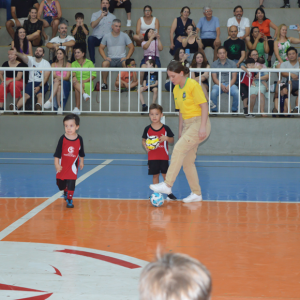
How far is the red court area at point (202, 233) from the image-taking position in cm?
371

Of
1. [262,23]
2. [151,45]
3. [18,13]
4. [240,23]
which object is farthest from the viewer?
[18,13]

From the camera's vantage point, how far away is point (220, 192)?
299 inches

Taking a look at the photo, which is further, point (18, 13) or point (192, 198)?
point (18, 13)

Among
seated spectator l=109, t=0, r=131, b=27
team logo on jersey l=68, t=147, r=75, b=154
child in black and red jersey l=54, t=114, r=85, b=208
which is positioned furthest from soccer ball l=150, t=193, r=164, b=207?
seated spectator l=109, t=0, r=131, b=27

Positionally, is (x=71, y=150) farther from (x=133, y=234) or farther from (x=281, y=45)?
(x=281, y=45)

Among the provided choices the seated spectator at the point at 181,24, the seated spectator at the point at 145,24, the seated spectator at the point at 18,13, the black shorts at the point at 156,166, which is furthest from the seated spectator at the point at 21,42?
the black shorts at the point at 156,166

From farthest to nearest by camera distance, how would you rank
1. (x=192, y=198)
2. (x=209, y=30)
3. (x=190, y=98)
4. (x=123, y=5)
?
1. (x=123, y=5)
2. (x=209, y=30)
3. (x=192, y=198)
4. (x=190, y=98)

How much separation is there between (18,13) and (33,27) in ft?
5.45

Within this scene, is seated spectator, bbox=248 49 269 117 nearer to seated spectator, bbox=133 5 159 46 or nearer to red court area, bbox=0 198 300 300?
seated spectator, bbox=133 5 159 46

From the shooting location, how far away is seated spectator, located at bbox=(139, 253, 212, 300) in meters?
1.21

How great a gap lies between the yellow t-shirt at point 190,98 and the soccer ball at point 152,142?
1.86ft

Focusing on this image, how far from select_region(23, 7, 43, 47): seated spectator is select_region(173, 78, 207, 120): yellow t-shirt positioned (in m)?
10.0

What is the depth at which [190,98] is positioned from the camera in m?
6.45

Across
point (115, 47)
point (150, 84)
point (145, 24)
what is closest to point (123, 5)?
point (145, 24)
